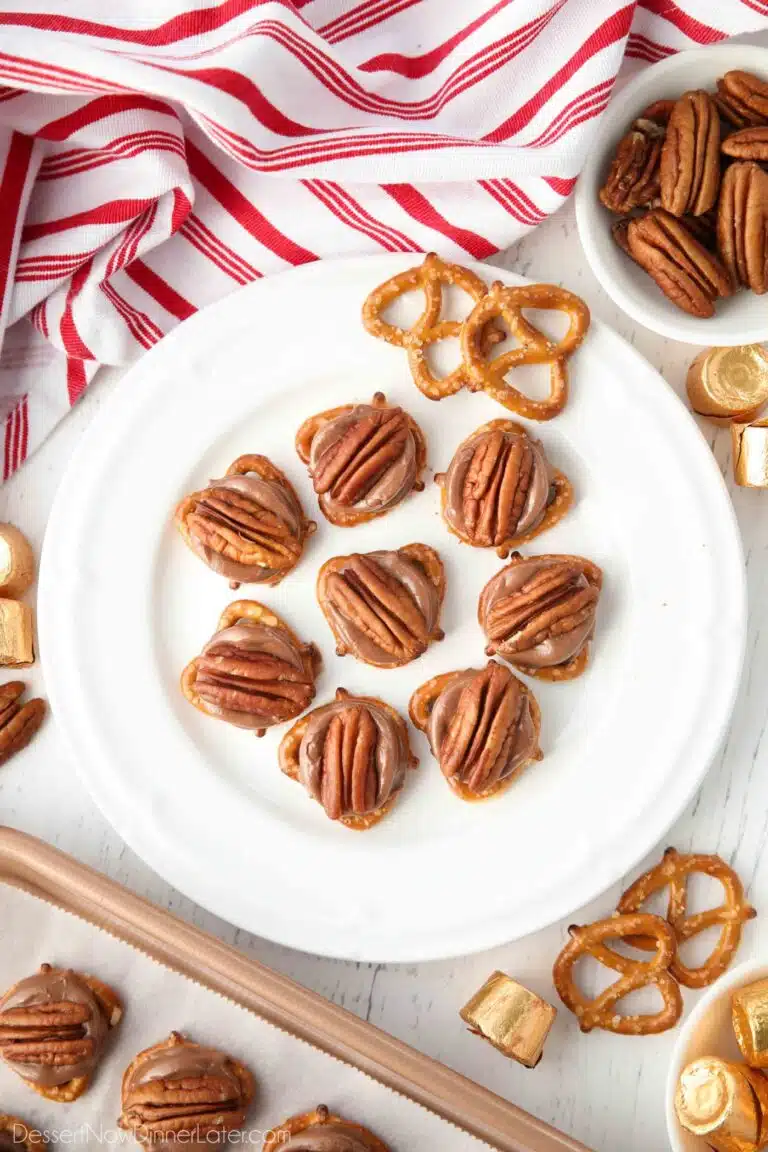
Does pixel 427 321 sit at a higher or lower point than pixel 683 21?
lower

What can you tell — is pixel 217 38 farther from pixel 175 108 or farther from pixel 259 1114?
pixel 259 1114

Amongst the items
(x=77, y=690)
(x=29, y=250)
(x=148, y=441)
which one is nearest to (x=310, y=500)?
(x=148, y=441)

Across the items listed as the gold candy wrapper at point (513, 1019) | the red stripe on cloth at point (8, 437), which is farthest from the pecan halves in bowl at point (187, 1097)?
the red stripe on cloth at point (8, 437)

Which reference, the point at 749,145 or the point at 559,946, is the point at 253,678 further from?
the point at 749,145

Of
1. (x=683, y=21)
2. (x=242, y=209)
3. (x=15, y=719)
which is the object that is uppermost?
(x=683, y=21)

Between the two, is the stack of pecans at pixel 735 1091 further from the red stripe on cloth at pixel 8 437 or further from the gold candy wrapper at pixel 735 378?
the red stripe on cloth at pixel 8 437

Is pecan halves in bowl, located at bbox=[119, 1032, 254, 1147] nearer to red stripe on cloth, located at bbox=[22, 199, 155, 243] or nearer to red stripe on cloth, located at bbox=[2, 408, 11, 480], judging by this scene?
red stripe on cloth, located at bbox=[2, 408, 11, 480]

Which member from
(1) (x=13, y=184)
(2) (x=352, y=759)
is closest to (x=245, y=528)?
(2) (x=352, y=759)

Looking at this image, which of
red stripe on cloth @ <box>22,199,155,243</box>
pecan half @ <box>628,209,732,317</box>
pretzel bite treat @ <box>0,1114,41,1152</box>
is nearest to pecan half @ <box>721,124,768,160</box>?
pecan half @ <box>628,209,732,317</box>
